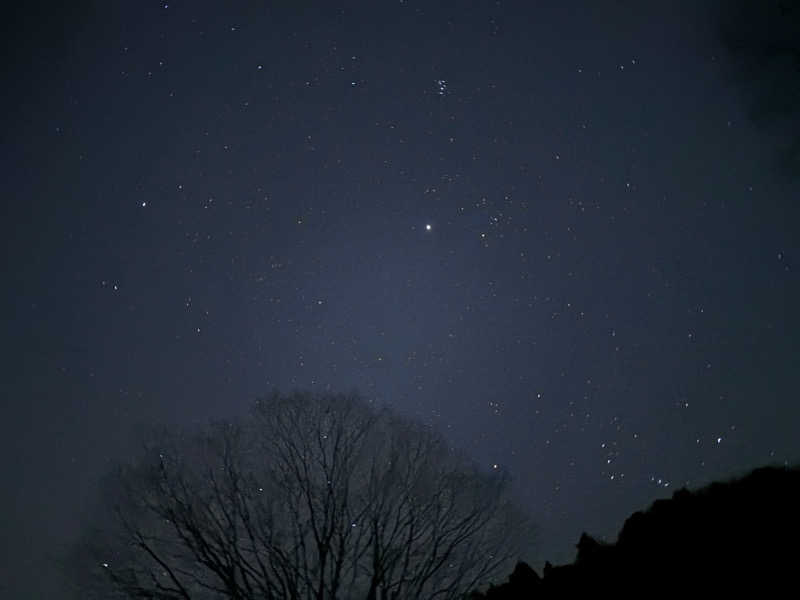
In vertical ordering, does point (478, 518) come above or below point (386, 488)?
below

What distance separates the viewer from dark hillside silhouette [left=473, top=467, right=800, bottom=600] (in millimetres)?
2451

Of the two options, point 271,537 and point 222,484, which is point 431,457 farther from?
point 222,484

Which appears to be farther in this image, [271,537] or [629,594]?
[271,537]

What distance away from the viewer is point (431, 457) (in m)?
9.49

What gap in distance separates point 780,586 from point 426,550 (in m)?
7.17

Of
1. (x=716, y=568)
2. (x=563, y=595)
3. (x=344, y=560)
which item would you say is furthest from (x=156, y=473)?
(x=716, y=568)

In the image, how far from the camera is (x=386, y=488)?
8930mm

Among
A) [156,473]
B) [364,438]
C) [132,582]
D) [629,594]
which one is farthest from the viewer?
[364,438]

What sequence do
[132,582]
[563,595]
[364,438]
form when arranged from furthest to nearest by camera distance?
[364,438] → [132,582] → [563,595]

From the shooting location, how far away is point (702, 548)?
2.71 meters

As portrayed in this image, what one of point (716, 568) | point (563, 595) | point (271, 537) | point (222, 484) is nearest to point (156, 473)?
point (222, 484)

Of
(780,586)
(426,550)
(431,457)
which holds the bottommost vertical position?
(780,586)

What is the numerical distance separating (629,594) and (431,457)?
691 cm

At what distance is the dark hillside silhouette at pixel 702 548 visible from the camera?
8.04ft
